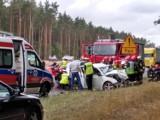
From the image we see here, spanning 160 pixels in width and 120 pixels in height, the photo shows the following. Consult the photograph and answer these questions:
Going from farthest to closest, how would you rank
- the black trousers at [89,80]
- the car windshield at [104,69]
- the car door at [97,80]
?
the car windshield at [104,69] → the car door at [97,80] → the black trousers at [89,80]

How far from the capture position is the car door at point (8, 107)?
26.2 ft

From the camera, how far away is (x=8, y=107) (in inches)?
321

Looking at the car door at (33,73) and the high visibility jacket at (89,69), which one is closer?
the car door at (33,73)

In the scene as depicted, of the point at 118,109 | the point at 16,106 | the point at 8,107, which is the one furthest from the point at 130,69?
the point at 8,107

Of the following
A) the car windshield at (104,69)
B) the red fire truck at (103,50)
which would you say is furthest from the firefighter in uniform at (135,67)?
the red fire truck at (103,50)

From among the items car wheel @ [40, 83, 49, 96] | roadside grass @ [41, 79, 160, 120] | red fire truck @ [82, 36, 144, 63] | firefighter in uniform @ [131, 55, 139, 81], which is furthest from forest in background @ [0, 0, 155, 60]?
roadside grass @ [41, 79, 160, 120]

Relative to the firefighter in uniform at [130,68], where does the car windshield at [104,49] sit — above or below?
above

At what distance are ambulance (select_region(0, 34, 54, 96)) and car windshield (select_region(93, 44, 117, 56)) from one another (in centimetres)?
939

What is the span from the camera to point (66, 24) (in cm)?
10731

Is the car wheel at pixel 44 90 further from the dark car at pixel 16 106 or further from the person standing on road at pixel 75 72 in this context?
the dark car at pixel 16 106

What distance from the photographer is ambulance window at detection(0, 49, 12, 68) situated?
14930mm

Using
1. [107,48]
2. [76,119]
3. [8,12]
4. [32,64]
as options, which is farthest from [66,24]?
[76,119]

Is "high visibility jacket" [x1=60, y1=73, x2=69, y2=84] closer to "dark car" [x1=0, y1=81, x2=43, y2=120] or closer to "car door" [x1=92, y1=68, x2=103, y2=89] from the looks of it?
"car door" [x1=92, y1=68, x2=103, y2=89]

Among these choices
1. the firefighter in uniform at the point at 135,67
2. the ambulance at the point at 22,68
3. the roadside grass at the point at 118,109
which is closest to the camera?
the roadside grass at the point at 118,109
